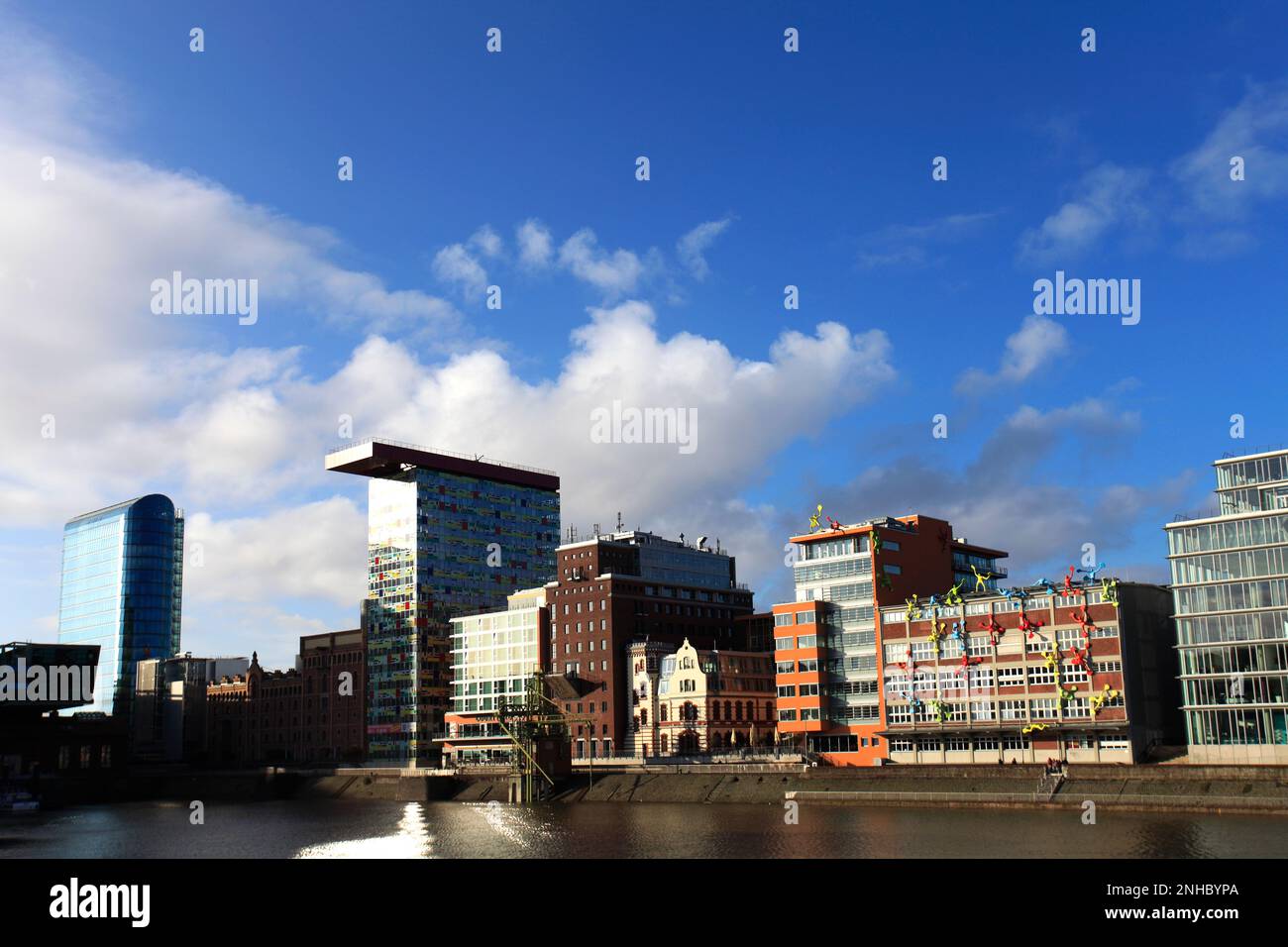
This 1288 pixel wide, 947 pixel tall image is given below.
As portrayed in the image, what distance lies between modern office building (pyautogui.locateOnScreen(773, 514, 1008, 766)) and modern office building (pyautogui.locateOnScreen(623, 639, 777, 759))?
1457cm

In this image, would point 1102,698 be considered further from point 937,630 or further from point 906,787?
point 906,787

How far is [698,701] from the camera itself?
164 meters

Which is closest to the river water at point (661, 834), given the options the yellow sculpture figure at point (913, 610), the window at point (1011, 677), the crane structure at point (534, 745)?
the crane structure at point (534, 745)

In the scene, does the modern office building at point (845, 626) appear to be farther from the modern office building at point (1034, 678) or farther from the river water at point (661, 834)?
the river water at point (661, 834)

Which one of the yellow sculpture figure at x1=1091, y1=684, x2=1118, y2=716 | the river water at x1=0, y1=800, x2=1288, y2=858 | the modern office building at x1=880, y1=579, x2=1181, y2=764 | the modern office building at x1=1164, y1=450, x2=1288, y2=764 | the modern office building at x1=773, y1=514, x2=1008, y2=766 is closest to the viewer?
the river water at x1=0, y1=800, x2=1288, y2=858

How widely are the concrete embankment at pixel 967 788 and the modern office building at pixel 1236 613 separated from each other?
11880mm

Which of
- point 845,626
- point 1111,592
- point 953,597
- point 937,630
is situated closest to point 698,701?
point 845,626

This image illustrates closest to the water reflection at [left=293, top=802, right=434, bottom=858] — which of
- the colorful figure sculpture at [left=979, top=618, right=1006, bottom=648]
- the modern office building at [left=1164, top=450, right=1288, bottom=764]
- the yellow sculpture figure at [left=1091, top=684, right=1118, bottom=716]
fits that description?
the colorful figure sculpture at [left=979, top=618, right=1006, bottom=648]

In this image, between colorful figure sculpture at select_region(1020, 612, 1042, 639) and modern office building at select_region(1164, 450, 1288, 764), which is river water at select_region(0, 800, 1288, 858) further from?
colorful figure sculpture at select_region(1020, 612, 1042, 639)

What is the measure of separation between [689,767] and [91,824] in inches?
2711

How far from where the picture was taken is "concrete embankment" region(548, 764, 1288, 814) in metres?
94.6

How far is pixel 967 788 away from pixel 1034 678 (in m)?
18.5
